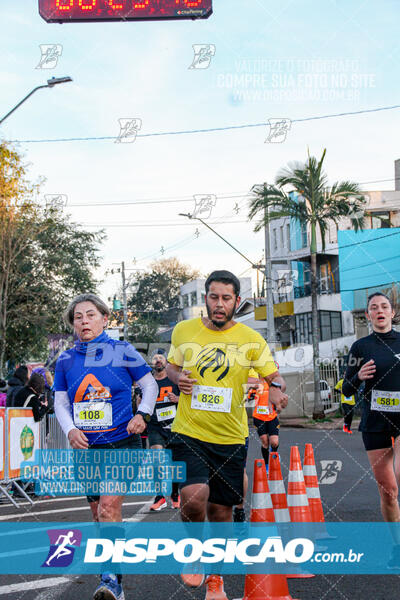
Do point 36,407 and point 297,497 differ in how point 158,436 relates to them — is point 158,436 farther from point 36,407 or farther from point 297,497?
point 297,497

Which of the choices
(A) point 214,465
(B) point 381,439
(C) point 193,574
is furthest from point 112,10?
(C) point 193,574

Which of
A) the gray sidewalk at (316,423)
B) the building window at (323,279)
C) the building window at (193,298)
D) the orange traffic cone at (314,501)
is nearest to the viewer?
the orange traffic cone at (314,501)

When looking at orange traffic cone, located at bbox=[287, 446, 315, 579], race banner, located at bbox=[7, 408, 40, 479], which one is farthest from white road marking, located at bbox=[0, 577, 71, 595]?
race banner, located at bbox=[7, 408, 40, 479]

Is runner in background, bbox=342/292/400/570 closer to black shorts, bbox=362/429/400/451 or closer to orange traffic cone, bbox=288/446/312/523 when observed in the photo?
black shorts, bbox=362/429/400/451

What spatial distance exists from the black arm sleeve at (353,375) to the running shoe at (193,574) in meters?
2.05

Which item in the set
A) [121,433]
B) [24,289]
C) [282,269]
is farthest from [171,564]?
[282,269]

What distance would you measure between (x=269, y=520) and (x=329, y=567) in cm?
113

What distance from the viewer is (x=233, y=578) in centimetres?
577

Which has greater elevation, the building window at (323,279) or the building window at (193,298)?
the building window at (193,298)

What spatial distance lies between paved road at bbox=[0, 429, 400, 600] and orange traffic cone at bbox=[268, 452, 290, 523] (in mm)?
A: 930

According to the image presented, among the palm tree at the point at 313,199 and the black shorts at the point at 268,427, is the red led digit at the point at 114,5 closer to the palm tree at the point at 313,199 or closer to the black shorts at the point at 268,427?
the black shorts at the point at 268,427

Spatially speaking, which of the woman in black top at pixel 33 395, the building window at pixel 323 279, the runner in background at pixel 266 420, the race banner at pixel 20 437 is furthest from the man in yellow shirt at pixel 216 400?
the building window at pixel 323 279

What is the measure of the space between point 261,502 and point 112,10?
6.02 metres

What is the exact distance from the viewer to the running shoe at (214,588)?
476 centimetres
